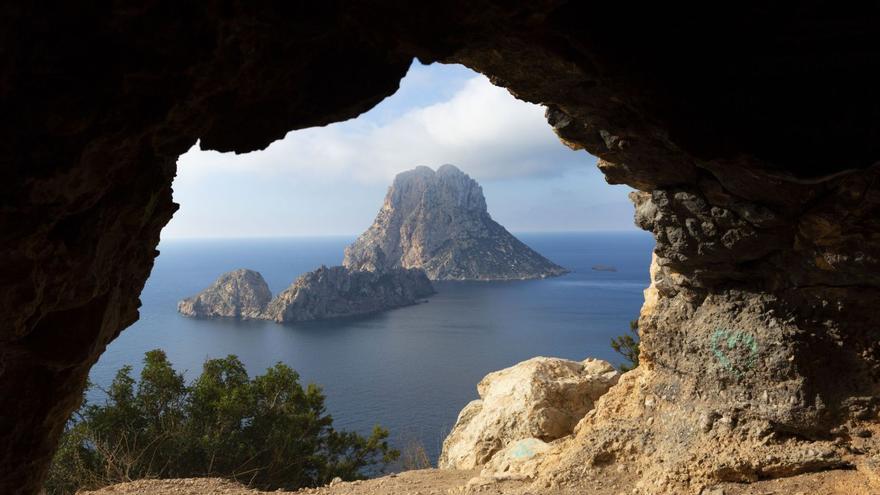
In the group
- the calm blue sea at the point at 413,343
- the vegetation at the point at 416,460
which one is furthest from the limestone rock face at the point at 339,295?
the vegetation at the point at 416,460

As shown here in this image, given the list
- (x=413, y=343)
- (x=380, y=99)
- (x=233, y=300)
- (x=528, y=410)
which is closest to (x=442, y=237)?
(x=233, y=300)

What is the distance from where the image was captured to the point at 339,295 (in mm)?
84500

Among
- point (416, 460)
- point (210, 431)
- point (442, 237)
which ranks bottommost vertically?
point (416, 460)

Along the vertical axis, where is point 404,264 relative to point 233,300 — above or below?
above

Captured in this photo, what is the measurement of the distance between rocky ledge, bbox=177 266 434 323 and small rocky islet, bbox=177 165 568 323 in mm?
140

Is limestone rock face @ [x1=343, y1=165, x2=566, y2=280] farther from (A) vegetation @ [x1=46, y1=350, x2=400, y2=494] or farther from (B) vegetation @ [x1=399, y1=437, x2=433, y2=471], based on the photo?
(A) vegetation @ [x1=46, y1=350, x2=400, y2=494]

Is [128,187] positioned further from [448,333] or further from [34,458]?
[448,333]

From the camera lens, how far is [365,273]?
89.7m

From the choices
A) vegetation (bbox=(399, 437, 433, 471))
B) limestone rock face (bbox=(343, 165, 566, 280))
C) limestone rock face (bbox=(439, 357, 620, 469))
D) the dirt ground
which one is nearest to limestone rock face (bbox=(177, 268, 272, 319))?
limestone rock face (bbox=(343, 165, 566, 280))

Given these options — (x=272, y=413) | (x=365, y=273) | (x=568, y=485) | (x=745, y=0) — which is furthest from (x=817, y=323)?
(x=365, y=273)

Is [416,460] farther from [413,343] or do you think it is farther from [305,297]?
[305,297]

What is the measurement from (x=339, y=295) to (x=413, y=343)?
72.2ft

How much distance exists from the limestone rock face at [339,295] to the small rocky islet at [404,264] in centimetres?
14

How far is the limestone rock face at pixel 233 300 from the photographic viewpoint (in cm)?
8450
